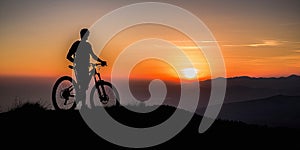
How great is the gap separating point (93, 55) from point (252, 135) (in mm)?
7642

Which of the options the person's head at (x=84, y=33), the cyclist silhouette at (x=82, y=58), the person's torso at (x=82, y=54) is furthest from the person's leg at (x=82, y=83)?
the person's head at (x=84, y=33)

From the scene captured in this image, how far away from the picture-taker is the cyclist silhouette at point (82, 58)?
53.0 feet

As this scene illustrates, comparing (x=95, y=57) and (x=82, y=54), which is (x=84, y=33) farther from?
(x=95, y=57)

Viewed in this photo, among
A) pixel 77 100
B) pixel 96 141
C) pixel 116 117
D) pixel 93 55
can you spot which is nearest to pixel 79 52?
pixel 93 55

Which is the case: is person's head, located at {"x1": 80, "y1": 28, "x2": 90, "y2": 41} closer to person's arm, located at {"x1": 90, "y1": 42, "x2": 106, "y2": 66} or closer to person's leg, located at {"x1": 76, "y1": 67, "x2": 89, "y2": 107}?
person's arm, located at {"x1": 90, "y1": 42, "x2": 106, "y2": 66}

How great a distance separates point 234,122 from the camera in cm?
1855

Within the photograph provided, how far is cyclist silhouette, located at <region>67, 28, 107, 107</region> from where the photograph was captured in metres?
16.2

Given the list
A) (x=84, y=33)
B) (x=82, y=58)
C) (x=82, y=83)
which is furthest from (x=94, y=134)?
(x=84, y=33)

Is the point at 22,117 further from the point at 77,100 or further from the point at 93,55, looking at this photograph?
the point at 93,55

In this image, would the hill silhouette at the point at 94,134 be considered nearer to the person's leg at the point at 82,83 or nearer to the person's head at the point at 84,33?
the person's leg at the point at 82,83

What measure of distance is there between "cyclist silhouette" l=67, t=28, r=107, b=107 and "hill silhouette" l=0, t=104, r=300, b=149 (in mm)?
1155

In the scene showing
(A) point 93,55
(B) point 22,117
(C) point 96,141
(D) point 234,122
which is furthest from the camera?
(D) point 234,122

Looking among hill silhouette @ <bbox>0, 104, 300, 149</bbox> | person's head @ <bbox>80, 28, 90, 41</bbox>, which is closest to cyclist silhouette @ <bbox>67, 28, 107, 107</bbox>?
person's head @ <bbox>80, 28, 90, 41</bbox>

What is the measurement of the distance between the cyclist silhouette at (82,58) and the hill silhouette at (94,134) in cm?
116
